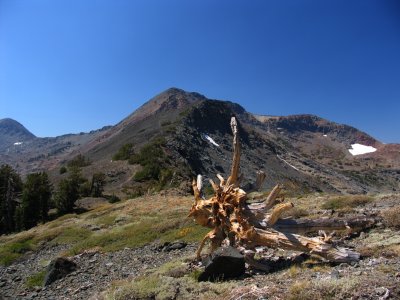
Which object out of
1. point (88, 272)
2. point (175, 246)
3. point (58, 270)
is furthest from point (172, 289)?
point (58, 270)

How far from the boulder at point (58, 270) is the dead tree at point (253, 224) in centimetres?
737

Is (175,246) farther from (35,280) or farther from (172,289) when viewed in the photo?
(172,289)

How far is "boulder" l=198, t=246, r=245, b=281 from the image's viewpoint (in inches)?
444

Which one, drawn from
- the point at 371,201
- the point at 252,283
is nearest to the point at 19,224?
the point at 371,201

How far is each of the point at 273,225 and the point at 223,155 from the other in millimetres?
82035

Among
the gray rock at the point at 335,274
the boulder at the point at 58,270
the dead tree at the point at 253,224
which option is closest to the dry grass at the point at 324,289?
the gray rock at the point at 335,274

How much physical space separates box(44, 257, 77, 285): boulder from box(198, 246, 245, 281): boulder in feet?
28.2

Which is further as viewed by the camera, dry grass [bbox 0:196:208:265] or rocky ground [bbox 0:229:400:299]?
dry grass [bbox 0:196:208:265]

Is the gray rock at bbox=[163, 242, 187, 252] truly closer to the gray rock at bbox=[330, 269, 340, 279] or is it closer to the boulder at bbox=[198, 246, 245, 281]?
the boulder at bbox=[198, 246, 245, 281]

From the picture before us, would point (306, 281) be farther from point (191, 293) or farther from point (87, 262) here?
point (87, 262)

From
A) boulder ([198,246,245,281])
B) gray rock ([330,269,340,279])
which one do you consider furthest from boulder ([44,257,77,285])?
gray rock ([330,269,340,279])

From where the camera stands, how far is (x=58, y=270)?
17.3 m

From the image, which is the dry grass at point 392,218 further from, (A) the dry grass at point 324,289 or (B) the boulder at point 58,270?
(B) the boulder at point 58,270

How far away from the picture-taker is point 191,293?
10555mm
